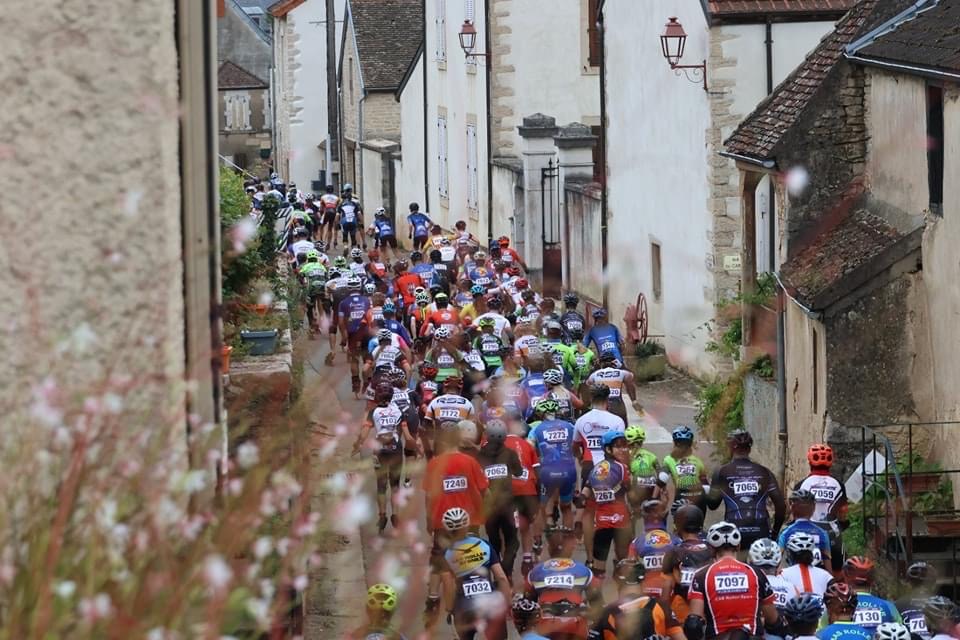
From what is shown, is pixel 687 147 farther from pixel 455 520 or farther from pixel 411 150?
pixel 411 150

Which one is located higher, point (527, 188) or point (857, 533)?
point (527, 188)

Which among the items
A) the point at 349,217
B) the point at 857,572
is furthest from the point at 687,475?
the point at 349,217

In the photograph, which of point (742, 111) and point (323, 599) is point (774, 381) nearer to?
point (742, 111)

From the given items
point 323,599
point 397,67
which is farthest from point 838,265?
point 397,67

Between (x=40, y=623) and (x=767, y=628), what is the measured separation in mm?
7682

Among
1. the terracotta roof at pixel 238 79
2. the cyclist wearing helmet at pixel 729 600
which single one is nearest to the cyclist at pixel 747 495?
the cyclist wearing helmet at pixel 729 600

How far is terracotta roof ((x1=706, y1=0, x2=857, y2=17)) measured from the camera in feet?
71.5

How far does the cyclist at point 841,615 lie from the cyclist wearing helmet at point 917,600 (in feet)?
0.98

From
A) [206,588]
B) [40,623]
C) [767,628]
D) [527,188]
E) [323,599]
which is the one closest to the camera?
[40,623]

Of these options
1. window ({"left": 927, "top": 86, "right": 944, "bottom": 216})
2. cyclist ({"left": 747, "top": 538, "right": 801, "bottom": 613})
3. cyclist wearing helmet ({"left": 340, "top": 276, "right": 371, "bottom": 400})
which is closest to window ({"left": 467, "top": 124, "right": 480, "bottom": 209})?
cyclist wearing helmet ({"left": 340, "top": 276, "right": 371, "bottom": 400})

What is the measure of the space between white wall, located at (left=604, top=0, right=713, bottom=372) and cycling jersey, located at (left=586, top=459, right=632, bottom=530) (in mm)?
9265

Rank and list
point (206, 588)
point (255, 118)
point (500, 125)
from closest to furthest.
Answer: point (206, 588) → point (500, 125) → point (255, 118)

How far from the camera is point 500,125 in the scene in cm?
3538

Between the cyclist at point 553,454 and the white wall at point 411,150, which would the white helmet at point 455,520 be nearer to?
the cyclist at point 553,454
